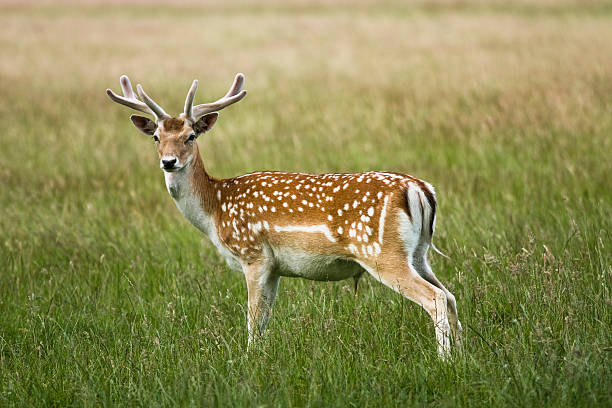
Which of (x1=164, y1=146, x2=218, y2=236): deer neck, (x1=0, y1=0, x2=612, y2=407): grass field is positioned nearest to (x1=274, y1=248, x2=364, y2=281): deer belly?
(x1=0, y1=0, x2=612, y2=407): grass field

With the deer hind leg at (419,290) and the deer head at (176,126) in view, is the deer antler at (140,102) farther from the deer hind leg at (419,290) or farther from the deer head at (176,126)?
the deer hind leg at (419,290)

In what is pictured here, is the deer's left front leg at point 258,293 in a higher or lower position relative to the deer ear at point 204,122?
lower

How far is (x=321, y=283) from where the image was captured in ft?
19.1

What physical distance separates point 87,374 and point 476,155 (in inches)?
226

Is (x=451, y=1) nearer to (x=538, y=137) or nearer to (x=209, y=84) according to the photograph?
(x=209, y=84)

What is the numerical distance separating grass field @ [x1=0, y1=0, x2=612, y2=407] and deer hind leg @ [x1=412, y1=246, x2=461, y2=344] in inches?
4.6

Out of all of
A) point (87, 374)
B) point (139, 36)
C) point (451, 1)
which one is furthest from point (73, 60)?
point (451, 1)

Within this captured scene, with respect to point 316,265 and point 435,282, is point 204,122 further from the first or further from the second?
point 435,282

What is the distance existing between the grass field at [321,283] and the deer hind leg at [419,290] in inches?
5.2

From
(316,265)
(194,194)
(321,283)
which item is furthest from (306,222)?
(321,283)

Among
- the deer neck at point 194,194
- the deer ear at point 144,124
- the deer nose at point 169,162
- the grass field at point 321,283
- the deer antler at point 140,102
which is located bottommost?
the grass field at point 321,283

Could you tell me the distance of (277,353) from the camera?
14.3 ft

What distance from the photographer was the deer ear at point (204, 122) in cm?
525

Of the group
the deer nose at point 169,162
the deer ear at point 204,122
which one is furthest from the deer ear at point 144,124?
the deer nose at point 169,162
